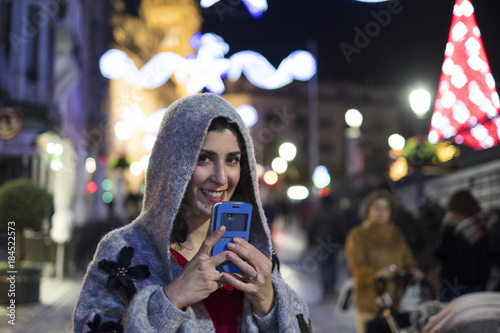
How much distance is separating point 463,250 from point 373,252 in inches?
37.6

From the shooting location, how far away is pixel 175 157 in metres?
2.21

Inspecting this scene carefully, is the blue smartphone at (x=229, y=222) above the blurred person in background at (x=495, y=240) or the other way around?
above

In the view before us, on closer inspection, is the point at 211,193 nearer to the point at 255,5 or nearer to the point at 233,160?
the point at 233,160

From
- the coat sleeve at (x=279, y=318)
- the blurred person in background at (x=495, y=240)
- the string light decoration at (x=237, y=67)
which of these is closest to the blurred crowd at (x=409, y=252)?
the blurred person in background at (x=495, y=240)

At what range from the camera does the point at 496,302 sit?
3.67 m

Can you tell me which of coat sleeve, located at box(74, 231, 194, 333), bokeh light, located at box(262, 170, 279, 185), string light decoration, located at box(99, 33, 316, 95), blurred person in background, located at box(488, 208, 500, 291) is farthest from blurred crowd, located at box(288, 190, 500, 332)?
bokeh light, located at box(262, 170, 279, 185)

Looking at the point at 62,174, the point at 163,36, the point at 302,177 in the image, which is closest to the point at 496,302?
the point at 62,174

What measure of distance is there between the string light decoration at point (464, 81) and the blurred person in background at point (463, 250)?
41.0 inches

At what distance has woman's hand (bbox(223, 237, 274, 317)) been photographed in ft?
6.67

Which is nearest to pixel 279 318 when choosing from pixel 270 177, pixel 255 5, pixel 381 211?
pixel 255 5

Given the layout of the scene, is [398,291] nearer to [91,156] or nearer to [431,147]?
[431,147]

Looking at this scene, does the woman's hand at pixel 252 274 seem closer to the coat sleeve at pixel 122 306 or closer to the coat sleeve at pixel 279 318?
the coat sleeve at pixel 279 318

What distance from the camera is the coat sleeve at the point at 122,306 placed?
2.03 m

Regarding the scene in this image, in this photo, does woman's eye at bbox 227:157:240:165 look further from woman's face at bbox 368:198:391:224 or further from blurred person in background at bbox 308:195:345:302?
blurred person in background at bbox 308:195:345:302
